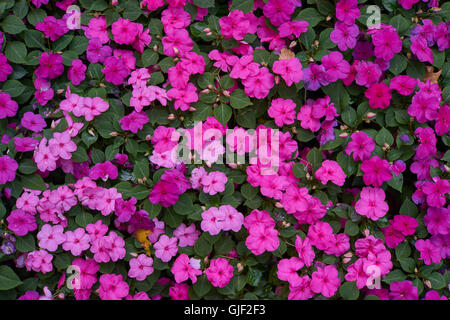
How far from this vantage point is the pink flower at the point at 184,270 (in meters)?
1.94

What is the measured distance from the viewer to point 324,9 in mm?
2102

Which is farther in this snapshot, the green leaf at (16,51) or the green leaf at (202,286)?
the green leaf at (16,51)

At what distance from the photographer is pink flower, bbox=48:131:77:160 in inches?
79.4

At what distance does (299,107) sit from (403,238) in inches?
30.3

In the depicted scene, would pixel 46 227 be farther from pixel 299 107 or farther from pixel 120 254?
pixel 299 107

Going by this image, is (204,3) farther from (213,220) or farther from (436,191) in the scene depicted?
(436,191)

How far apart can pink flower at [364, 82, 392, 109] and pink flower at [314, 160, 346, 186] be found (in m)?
0.33

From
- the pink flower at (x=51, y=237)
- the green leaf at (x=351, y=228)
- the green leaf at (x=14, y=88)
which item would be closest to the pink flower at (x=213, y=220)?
the green leaf at (x=351, y=228)

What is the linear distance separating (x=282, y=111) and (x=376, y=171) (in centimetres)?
50

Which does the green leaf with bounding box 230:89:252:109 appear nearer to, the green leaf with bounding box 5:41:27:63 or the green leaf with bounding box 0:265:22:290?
the green leaf with bounding box 5:41:27:63

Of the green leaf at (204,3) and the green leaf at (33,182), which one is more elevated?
the green leaf at (204,3)

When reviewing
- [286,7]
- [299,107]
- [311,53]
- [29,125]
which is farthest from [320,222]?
[29,125]

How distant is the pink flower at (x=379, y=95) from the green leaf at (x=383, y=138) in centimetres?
12

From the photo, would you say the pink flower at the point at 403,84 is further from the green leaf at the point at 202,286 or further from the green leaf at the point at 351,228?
the green leaf at the point at 202,286
